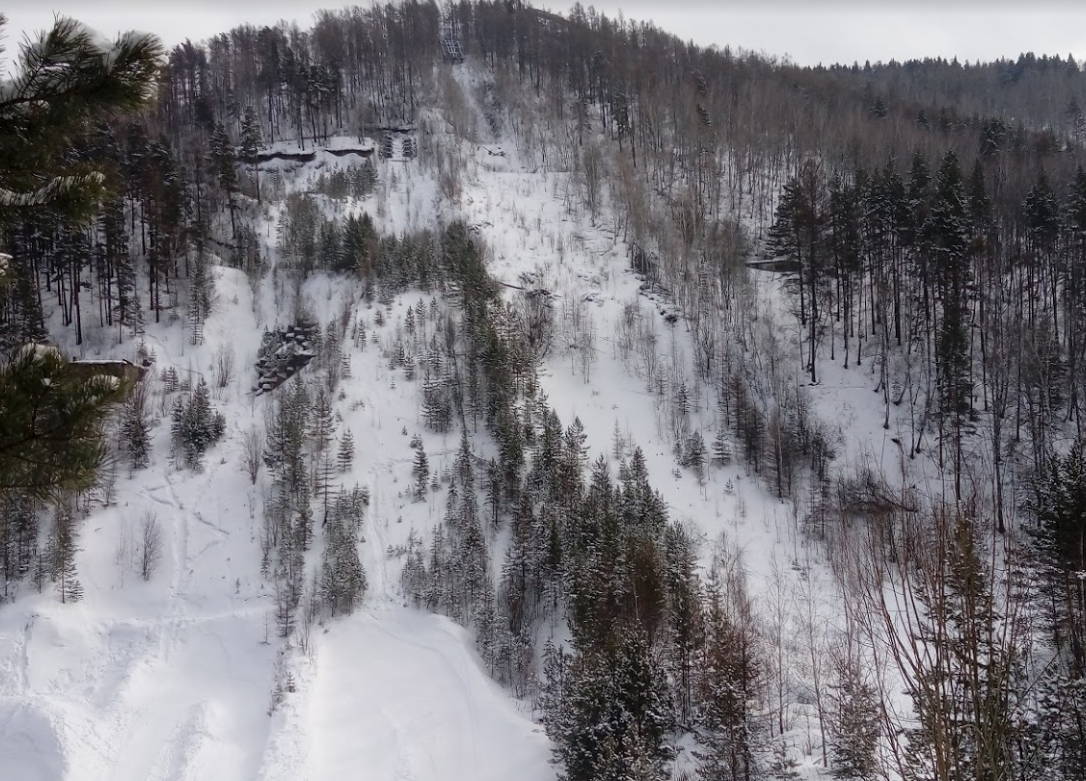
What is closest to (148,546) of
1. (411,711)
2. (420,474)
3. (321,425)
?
(321,425)

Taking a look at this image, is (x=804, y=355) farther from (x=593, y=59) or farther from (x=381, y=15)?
(x=381, y=15)

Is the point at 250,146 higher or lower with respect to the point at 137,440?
higher

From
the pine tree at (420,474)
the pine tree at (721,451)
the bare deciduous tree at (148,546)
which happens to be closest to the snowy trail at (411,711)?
the pine tree at (420,474)

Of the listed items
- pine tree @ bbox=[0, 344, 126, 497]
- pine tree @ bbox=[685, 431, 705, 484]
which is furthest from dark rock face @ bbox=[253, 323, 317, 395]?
pine tree @ bbox=[0, 344, 126, 497]

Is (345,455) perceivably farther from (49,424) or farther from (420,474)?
(49,424)

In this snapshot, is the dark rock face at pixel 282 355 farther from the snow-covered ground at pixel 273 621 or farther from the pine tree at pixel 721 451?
the pine tree at pixel 721 451

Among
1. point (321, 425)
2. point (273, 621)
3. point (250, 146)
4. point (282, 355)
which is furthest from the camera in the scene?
point (250, 146)

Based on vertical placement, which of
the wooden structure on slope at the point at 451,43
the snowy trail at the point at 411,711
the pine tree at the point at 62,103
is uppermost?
the wooden structure on slope at the point at 451,43

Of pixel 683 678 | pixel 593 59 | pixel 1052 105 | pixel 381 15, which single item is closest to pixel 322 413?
pixel 683 678

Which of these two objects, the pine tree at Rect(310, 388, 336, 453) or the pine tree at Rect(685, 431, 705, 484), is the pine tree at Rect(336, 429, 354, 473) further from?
the pine tree at Rect(685, 431, 705, 484)
